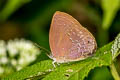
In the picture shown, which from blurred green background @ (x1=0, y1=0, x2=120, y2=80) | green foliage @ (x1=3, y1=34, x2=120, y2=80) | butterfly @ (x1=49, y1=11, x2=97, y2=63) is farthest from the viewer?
blurred green background @ (x1=0, y1=0, x2=120, y2=80)

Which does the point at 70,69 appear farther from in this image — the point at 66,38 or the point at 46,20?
the point at 46,20

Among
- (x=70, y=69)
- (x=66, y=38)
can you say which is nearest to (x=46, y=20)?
(x=66, y=38)

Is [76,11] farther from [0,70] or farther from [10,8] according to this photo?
[0,70]

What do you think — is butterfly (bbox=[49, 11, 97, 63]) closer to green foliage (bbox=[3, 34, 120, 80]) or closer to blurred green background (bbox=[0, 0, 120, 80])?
green foliage (bbox=[3, 34, 120, 80])

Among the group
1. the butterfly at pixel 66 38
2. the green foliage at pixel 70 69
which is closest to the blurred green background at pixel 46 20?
the butterfly at pixel 66 38

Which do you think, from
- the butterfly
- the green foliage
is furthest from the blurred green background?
the green foliage

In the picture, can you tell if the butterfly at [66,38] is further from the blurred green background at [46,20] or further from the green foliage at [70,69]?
the blurred green background at [46,20]

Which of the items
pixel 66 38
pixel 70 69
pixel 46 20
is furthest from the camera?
pixel 46 20
